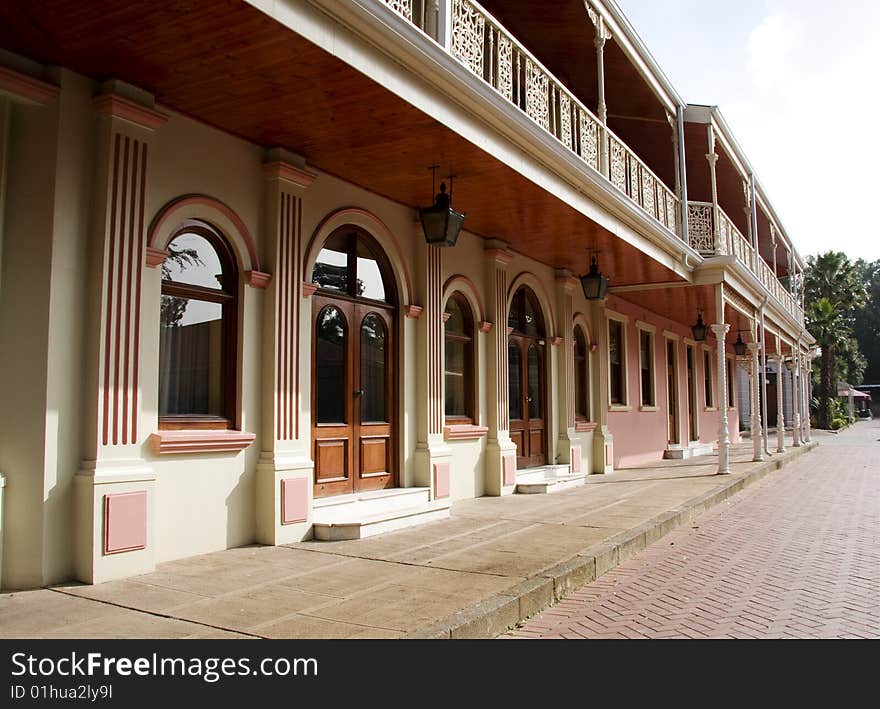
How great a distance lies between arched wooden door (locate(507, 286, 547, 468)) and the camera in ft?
37.1

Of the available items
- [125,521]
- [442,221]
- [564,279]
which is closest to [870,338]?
[564,279]

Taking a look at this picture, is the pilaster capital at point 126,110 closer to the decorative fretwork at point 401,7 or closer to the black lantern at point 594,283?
the decorative fretwork at point 401,7

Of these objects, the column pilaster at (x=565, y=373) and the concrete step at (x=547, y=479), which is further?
the column pilaster at (x=565, y=373)

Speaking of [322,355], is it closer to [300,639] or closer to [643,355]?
[300,639]

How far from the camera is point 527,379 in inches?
460

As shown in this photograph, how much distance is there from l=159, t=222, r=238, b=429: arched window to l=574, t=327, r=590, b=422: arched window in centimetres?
809

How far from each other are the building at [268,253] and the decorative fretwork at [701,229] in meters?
2.86

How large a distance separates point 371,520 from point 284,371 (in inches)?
65.3

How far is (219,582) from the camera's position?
515cm

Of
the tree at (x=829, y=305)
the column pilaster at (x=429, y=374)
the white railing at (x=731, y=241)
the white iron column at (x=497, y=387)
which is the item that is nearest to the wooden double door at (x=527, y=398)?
the white iron column at (x=497, y=387)

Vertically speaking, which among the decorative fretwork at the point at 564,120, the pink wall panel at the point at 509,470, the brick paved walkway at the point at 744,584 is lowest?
the brick paved walkway at the point at 744,584

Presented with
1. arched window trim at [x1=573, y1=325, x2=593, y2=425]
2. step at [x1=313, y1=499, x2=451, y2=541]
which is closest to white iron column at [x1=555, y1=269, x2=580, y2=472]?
arched window trim at [x1=573, y1=325, x2=593, y2=425]

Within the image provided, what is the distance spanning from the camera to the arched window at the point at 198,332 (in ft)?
19.8
